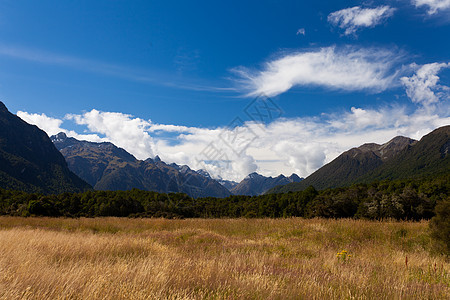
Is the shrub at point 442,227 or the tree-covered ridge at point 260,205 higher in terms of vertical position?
the shrub at point 442,227

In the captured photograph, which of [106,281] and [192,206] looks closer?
[106,281]

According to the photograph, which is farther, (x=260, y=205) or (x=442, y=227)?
(x=260, y=205)

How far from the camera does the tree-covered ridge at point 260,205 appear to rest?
33500mm

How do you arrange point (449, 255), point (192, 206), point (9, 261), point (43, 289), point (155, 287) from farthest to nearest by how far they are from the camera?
point (192, 206), point (449, 255), point (9, 261), point (155, 287), point (43, 289)

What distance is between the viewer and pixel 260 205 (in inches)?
2322

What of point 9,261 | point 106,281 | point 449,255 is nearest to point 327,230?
point 449,255

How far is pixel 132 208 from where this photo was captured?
142ft

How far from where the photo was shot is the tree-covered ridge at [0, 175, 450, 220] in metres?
33.5

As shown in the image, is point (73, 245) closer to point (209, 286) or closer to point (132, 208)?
point (209, 286)

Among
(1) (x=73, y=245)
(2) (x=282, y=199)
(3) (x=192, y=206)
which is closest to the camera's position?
(1) (x=73, y=245)

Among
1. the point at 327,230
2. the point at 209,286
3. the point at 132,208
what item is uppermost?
the point at 209,286

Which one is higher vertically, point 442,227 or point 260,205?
point 442,227

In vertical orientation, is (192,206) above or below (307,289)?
below

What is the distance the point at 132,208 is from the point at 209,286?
1716 inches
